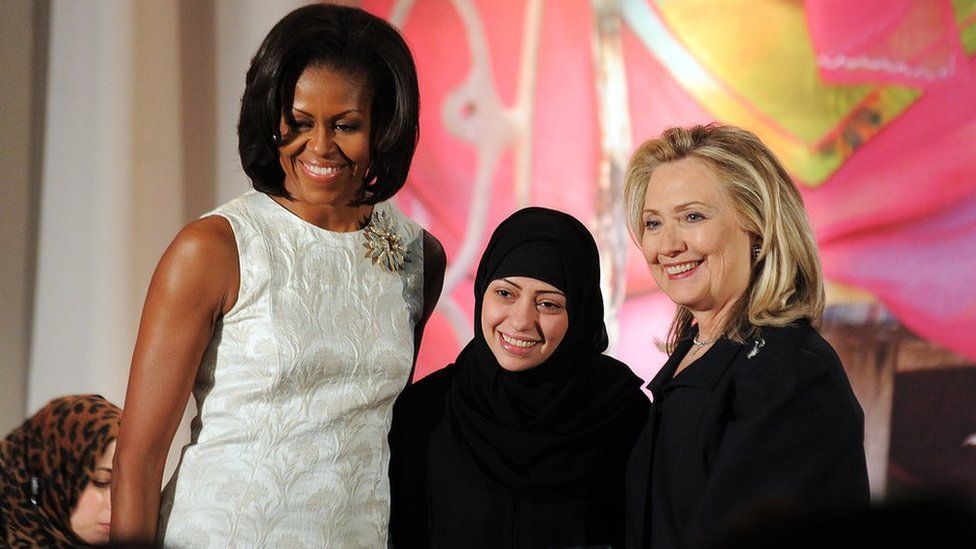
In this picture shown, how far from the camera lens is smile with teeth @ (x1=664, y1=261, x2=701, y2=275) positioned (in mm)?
1938

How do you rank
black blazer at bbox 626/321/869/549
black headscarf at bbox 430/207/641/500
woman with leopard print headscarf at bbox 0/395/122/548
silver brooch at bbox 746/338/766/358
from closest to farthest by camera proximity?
1. black blazer at bbox 626/321/869/549
2. silver brooch at bbox 746/338/766/358
3. black headscarf at bbox 430/207/641/500
4. woman with leopard print headscarf at bbox 0/395/122/548

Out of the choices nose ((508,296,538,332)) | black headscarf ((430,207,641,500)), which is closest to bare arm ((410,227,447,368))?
black headscarf ((430,207,641,500))

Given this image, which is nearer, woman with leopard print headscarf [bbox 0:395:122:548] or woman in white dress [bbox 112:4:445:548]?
woman in white dress [bbox 112:4:445:548]

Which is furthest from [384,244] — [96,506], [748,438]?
[96,506]

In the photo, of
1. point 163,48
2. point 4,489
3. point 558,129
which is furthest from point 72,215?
point 558,129

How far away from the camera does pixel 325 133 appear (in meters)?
1.86

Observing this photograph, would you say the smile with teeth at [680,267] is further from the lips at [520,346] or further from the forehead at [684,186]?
the lips at [520,346]

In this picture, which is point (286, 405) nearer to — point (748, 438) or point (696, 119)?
point (748, 438)

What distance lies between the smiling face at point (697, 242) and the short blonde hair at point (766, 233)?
0.02 m

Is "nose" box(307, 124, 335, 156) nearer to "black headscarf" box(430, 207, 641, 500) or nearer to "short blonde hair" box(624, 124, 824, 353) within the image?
"black headscarf" box(430, 207, 641, 500)

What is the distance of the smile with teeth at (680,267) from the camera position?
1938 millimetres

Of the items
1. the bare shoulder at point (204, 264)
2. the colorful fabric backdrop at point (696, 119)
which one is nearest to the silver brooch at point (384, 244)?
the bare shoulder at point (204, 264)

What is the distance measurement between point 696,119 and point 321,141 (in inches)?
85.6

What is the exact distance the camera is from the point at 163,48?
352 cm
